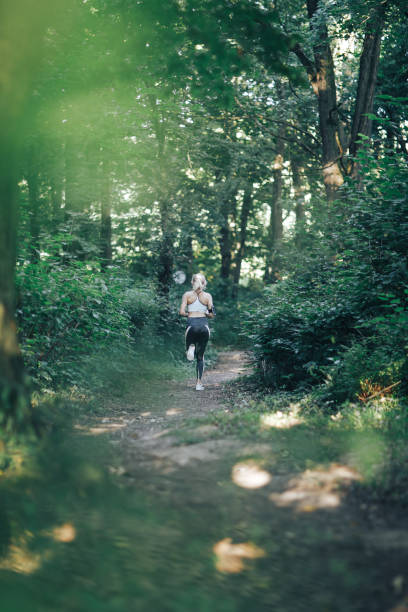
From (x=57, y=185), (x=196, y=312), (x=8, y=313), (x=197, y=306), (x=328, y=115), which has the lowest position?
(x=196, y=312)

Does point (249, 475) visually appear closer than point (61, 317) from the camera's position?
Yes

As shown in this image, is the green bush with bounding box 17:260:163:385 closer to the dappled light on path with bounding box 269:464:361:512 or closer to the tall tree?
the tall tree

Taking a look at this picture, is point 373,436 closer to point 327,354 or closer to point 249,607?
point 249,607

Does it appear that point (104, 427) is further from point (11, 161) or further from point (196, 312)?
point (196, 312)

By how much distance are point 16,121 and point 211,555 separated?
3872mm

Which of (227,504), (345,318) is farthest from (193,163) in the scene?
(227,504)

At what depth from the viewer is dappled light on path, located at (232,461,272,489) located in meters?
4.43

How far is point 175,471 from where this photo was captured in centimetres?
474

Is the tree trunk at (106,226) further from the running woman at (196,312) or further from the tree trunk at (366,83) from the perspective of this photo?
the tree trunk at (366,83)

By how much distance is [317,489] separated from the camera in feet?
13.7

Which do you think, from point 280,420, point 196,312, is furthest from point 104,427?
point 196,312

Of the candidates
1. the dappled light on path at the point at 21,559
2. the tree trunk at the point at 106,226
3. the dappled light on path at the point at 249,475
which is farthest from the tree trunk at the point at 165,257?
the dappled light on path at the point at 21,559

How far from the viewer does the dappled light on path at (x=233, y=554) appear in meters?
3.32

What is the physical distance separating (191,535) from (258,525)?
20.2 inches
